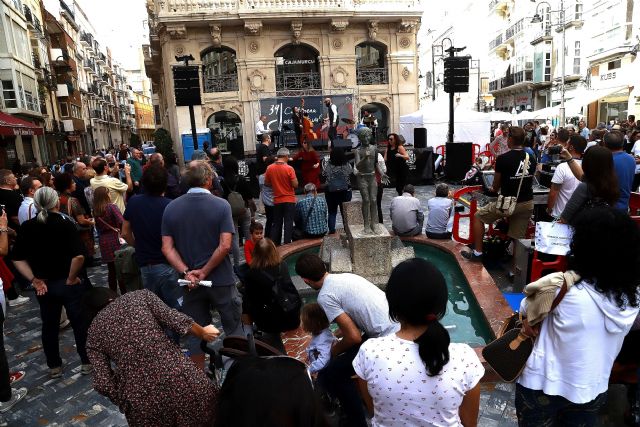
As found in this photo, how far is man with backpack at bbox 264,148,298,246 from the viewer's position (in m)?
6.79

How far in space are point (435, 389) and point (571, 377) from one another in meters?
0.69

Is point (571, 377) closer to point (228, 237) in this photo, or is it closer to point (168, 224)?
point (228, 237)

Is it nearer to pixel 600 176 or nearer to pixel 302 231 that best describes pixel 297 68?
pixel 302 231

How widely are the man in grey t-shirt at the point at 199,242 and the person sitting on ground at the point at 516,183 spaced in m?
3.34

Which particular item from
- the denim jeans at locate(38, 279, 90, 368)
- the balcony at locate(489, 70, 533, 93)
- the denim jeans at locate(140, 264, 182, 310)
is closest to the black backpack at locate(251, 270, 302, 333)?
the denim jeans at locate(140, 264, 182, 310)

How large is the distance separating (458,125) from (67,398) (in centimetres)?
1516

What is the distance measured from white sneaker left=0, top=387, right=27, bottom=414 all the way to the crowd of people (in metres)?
0.01

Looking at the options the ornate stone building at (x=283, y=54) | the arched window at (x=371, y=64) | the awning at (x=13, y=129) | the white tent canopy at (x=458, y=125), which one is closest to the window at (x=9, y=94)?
the awning at (x=13, y=129)

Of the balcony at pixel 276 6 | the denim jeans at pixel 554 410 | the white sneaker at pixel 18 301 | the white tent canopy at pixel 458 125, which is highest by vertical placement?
the balcony at pixel 276 6

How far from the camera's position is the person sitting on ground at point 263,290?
140 inches

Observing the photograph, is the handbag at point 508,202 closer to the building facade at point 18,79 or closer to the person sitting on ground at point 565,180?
the person sitting on ground at point 565,180

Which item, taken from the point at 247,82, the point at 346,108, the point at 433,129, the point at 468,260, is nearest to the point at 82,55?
the point at 247,82

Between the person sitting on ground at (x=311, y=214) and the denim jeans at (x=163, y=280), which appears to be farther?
the person sitting on ground at (x=311, y=214)

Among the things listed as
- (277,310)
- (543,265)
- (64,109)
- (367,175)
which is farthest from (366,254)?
(64,109)
